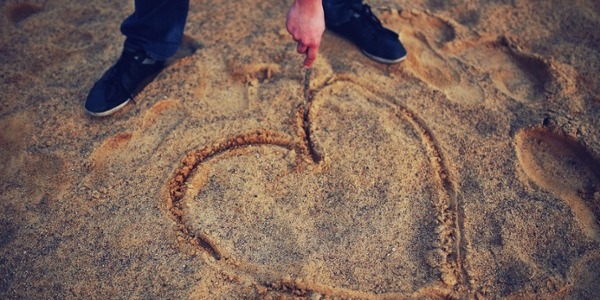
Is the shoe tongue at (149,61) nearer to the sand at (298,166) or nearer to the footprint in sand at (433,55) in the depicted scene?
the sand at (298,166)

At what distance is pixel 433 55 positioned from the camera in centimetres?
290

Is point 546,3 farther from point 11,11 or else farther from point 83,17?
point 11,11

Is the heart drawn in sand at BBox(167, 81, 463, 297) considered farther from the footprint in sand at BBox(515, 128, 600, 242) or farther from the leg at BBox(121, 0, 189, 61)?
the leg at BBox(121, 0, 189, 61)

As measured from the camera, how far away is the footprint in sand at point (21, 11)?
310 centimetres

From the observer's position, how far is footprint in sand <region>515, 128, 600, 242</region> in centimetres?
221

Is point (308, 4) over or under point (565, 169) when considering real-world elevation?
over

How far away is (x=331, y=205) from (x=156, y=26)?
1434 mm

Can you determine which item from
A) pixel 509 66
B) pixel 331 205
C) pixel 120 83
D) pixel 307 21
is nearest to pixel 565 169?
pixel 509 66

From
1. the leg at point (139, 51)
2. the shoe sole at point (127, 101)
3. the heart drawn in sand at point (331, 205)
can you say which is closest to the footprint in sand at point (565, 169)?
the heart drawn in sand at point (331, 205)

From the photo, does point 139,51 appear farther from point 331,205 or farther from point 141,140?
point 331,205

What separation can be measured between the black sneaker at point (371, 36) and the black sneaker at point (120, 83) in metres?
1.26

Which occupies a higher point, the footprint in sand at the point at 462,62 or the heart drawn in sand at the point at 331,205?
the footprint in sand at the point at 462,62

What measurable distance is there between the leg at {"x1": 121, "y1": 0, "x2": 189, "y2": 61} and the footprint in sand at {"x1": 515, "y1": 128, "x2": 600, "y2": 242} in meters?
2.08

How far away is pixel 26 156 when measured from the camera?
232 centimetres
